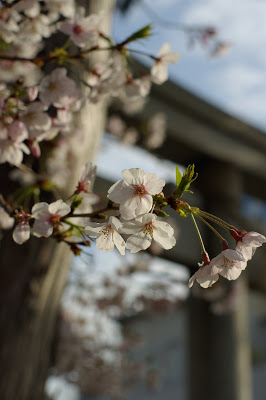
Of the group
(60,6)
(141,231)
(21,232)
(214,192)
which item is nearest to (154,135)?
(214,192)

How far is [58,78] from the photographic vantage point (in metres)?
1.06

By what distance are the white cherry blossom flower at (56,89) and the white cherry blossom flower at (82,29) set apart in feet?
0.43

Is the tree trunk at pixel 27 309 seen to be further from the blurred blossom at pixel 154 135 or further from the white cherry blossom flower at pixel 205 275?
the blurred blossom at pixel 154 135

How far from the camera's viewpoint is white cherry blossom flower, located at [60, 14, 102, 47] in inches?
45.6

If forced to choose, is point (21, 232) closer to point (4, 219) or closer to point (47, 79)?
point (4, 219)

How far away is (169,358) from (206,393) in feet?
33.1

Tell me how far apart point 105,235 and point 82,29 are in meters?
0.67

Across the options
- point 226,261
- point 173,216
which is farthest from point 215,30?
point 173,216

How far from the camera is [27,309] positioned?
1.81 m

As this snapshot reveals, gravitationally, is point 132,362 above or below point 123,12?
below

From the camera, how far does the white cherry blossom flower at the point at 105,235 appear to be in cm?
71

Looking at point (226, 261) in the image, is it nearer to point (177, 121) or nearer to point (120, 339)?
point (177, 121)

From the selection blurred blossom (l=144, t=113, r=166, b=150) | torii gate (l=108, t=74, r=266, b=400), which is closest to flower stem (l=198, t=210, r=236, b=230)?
blurred blossom (l=144, t=113, r=166, b=150)

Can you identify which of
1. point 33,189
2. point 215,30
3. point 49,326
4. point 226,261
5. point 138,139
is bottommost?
point 226,261
